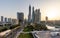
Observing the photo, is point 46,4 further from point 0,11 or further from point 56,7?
point 0,11

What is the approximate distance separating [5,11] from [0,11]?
0.26 metres

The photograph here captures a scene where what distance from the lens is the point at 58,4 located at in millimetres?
7398

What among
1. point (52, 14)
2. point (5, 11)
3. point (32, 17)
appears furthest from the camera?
point (32, 17)

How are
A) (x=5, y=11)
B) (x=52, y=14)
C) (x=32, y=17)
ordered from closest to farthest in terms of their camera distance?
(x=5, y=11), (x=52, y=14), (x=32, y=17)

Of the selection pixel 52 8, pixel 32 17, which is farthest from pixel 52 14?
pixel 32 17

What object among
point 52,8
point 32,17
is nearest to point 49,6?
point 52,8

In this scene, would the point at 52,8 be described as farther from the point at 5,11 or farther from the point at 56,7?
the point at 5,11

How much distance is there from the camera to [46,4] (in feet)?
22.9

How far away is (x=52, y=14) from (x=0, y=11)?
2193 millimetres

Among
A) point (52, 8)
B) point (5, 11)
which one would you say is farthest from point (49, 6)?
point (5, 11)

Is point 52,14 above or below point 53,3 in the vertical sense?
below

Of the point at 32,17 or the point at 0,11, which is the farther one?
the point at 32,17

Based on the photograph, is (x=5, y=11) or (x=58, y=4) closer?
(x=5, y=11)

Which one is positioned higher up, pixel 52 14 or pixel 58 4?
pixel 58 4
